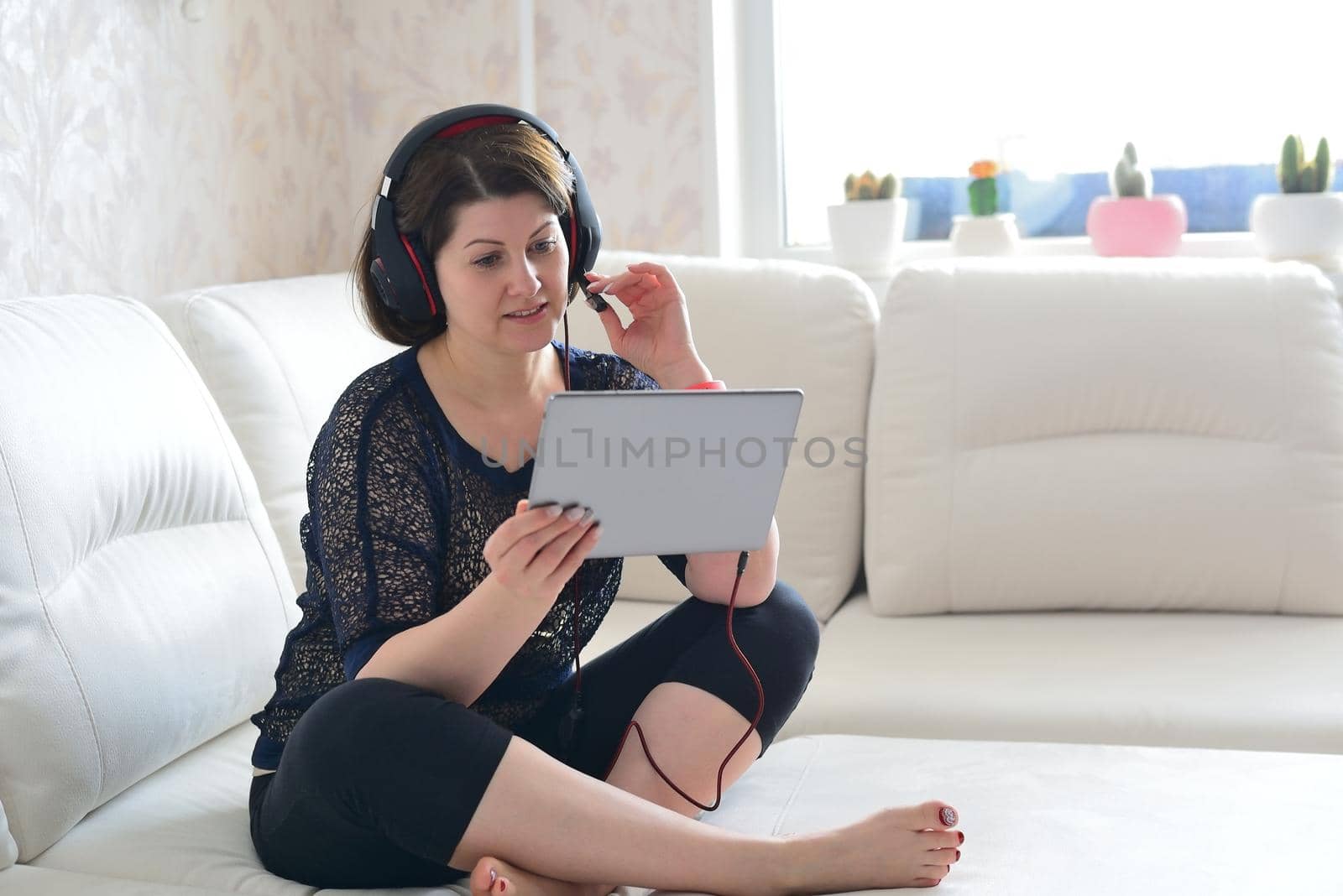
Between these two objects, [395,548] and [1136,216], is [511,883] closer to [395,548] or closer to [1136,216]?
[395,548]

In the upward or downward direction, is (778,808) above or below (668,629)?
below

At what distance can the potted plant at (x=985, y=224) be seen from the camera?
90.0 inches

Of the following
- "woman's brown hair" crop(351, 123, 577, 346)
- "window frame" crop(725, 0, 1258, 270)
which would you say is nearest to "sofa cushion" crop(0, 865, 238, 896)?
"woman's brown hair" crop(351, 123, 577, 346)

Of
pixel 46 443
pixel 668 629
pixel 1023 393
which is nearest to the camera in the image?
pixel 46 443

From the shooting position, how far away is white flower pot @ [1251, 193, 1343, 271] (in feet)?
6.78

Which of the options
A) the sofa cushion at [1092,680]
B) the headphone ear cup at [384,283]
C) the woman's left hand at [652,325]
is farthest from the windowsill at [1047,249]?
the headphone ear cup at [384,283]

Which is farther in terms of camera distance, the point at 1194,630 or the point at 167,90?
the point at 167,90

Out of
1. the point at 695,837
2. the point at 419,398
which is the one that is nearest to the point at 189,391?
the point at 419,398

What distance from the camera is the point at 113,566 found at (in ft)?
4.07

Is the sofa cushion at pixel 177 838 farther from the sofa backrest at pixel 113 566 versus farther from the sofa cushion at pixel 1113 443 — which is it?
the sofa cushion at pixel 1113 443

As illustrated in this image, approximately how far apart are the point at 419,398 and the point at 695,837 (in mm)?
465

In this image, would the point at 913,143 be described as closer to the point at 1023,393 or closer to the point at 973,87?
the point at 973,87

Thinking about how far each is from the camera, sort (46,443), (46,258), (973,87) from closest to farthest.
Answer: (46,443), (46,258), (973,87)

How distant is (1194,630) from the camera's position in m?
1.68
